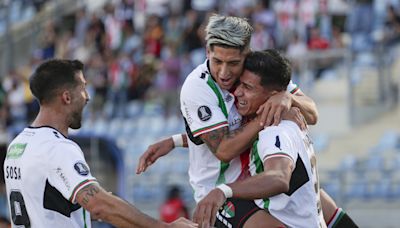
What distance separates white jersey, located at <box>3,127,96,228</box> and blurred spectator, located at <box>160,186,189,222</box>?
9040 millimetres

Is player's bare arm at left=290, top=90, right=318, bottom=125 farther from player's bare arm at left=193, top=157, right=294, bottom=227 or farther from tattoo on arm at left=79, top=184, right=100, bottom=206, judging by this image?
tattoo on arm at left=79, top=184, right=100, bottom=206

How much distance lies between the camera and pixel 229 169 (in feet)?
29.2

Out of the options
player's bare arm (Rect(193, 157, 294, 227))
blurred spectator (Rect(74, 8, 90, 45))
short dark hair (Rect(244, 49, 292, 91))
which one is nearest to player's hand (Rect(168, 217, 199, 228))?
player's bare arm (Rect(193, 157, 294, 227))

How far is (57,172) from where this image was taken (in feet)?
26.5

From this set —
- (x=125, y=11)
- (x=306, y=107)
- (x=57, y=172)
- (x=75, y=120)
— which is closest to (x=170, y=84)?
(x=125, y=11)

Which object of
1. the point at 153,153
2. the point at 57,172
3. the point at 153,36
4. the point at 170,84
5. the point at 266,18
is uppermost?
the point at 57,172

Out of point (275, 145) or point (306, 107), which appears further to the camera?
point (306, 107)

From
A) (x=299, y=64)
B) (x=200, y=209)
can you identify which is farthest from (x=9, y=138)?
(x=200, y=209)

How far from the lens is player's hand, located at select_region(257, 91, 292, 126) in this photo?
27.3 feet

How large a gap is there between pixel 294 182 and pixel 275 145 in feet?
1.14

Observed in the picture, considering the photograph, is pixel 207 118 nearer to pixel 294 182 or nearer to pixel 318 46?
pixel 294 182

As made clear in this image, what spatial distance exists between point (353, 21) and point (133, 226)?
15600mm

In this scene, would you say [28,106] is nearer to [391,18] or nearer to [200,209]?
[391,18]

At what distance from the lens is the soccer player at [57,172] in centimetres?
791
